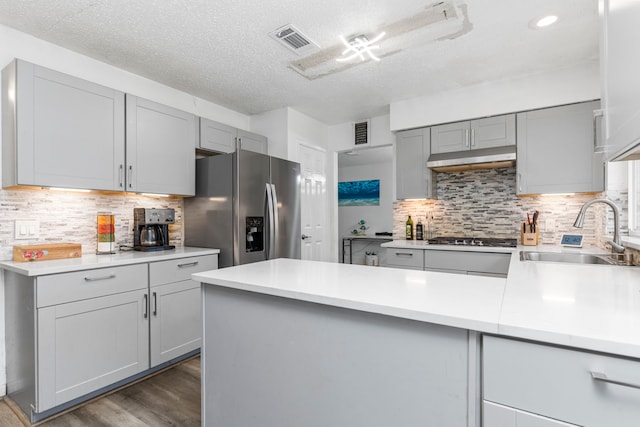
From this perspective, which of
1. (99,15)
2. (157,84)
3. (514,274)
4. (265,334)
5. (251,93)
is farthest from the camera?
(251,93)

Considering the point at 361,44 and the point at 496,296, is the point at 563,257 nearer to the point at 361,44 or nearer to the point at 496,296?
the point at 496,296

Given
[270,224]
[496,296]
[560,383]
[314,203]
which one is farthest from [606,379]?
[314,203]

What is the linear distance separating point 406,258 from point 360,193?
4750mm

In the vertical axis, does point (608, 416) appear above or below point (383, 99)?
below

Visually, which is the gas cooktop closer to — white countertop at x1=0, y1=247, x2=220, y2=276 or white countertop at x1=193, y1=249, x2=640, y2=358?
white countertop at x1=193, y1=249, x2=640, y2=358

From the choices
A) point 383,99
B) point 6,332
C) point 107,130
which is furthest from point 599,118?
point 6,332

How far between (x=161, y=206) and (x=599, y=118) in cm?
323

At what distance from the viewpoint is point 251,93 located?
3357 millimetres

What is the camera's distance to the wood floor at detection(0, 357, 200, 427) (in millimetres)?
1847

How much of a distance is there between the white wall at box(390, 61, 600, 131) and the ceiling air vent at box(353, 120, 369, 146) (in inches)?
23.6

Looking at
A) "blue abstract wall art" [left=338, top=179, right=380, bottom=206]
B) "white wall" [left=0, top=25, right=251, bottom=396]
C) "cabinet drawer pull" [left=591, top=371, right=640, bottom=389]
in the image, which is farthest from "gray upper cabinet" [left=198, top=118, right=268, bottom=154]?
"blue abstract wall art" [left=338, top=179, right=380, bottom=206]

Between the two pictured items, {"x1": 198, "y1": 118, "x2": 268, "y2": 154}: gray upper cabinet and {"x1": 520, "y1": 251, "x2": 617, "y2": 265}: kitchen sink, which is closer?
{"x1": 520, "y1": 251, "x2": 617, "y2": 265}: kitchen sink

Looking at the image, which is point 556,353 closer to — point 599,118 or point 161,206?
point 599,118

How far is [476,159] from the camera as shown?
3092mm
